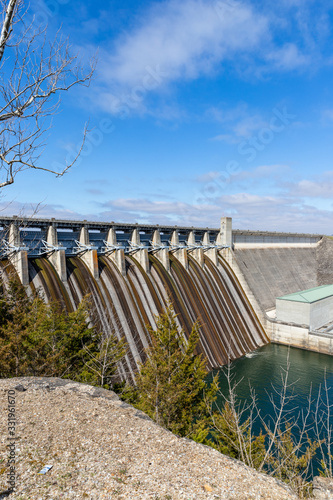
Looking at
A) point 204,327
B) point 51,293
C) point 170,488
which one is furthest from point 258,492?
point 204,327

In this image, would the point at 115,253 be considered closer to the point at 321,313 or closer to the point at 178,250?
the point at 178,250

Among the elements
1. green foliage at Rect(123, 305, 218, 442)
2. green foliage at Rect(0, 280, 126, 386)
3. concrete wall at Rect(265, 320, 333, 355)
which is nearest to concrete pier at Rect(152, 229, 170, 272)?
green foliage at Rect(123, 305, 218, 442)

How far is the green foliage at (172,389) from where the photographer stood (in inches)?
548

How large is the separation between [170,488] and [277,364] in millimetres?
25898

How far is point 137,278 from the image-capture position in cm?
2691

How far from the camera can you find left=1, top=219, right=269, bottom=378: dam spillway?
21656 millimetres

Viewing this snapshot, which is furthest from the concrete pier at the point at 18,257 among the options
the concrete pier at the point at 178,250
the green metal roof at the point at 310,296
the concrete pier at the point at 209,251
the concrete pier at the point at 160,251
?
the green metal roof at the point at 310,296

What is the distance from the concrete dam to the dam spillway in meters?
0.08

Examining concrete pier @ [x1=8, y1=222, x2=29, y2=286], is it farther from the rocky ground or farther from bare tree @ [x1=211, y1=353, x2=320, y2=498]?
bare tree @ [x1=211, y1=353, x2=320, y2=498]

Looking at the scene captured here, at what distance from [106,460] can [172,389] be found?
8124 mm

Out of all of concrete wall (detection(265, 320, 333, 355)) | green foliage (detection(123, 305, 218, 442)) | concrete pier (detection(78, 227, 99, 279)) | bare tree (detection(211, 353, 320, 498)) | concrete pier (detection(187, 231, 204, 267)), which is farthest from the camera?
concrete pier (detection(187, 231, 204, 267))

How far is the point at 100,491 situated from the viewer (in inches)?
218

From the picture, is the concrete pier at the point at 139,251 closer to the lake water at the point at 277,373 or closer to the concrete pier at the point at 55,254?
the concrete pier at the point at 55,254

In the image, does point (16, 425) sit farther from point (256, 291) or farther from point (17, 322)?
point (256, 291)
